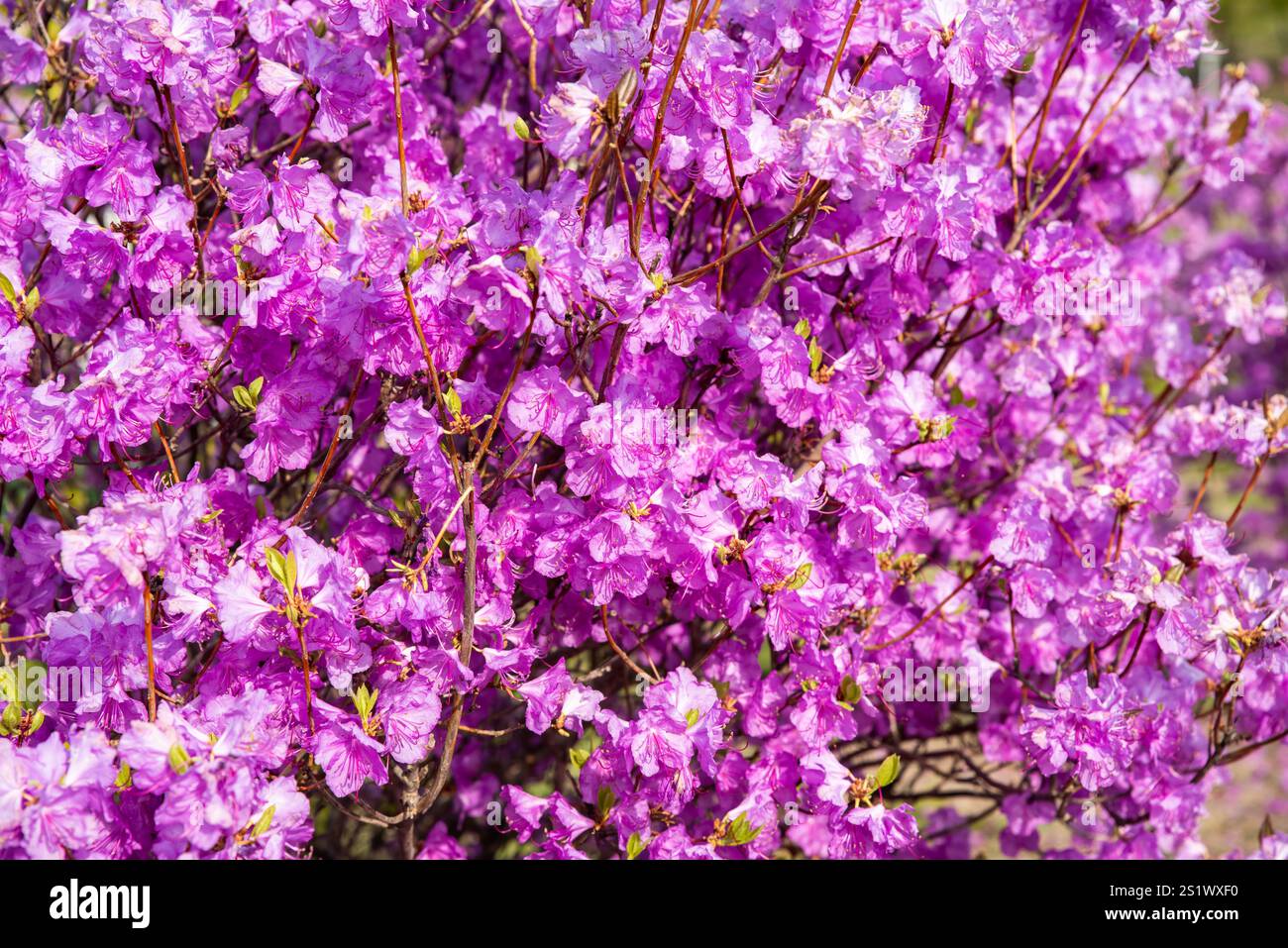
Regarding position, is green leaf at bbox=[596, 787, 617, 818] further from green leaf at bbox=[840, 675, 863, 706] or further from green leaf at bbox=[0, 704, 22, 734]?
green leaf at bbox=[0, 704, 22, 734]

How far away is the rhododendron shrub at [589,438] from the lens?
1.87 m

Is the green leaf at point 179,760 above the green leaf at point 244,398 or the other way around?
the other way around

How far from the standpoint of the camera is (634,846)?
204 cm

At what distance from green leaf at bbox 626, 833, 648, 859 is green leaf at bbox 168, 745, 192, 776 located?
75cm

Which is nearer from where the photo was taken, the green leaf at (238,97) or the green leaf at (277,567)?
the green leaf at (277,567)

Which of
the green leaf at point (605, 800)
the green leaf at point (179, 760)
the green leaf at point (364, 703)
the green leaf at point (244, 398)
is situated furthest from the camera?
the green leaf at point (605, 800)

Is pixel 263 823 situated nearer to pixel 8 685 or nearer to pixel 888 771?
pixel 8 685

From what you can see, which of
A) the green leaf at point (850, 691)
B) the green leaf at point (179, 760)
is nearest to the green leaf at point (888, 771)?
the green leaf at point (850, 691)

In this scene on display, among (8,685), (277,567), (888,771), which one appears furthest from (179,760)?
(888,771)

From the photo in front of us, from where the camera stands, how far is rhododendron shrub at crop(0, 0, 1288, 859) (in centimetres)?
187

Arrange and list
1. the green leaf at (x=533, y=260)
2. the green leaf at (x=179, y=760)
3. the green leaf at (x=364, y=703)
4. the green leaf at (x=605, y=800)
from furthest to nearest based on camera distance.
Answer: the green leaf at (x=605, y=800)
the green leaf at (x=364, y=703)
the green leaf at (x=533, y=260)
the green leaf at (x=179, y=760)

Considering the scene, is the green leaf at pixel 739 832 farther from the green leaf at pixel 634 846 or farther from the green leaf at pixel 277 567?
the green leaf at pixel 277 567

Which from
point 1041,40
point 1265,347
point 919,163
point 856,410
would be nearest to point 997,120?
point 1041,40

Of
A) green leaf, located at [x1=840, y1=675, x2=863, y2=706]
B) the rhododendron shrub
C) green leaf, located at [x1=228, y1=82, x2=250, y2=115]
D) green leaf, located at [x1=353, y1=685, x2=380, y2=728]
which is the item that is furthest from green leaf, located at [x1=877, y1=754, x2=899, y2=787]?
green leaf, located at [x1=228, y1=82, x2=250, y2=115]
